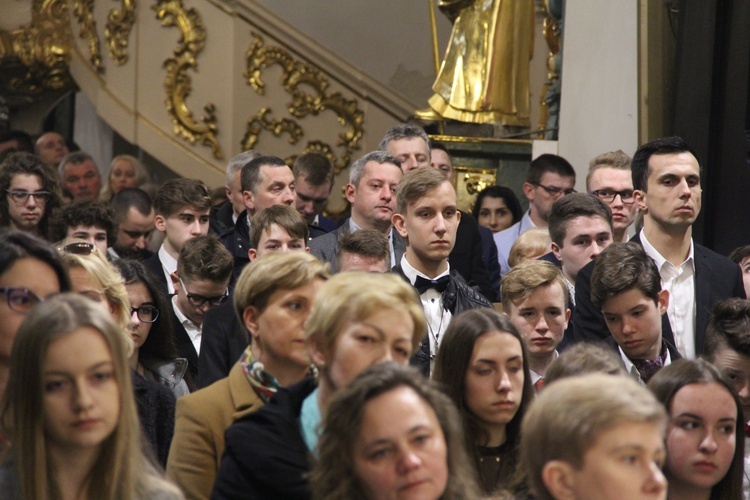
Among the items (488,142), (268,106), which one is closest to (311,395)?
(488,142)

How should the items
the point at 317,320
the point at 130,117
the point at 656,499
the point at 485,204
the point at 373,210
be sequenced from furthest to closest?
the point at 130,117 < the point at 485,204 < the point at 373,210 < the point at 317,320 < the point at 656,499

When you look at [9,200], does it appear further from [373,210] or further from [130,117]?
[130,117]

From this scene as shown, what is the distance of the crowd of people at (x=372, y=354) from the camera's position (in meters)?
2.98

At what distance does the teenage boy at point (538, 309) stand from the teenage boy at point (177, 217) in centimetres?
189

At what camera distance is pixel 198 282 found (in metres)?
5.61

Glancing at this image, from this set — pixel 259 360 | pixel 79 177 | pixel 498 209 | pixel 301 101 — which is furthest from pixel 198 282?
pixel 301 101

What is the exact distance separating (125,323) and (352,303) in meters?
1.22

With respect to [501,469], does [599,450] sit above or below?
above

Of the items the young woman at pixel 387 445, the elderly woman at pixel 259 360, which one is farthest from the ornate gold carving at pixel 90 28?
the young woman at pixel 387 445

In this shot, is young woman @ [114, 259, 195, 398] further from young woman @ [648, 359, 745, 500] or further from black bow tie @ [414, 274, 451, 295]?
young woman @ [648, 359, 745, 500]

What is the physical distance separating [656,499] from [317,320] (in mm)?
959

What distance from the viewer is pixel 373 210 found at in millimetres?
6496

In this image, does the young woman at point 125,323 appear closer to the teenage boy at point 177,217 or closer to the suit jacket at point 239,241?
the suit jacket at point 239,241

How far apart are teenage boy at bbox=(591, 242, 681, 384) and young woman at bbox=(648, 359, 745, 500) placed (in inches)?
35.1
